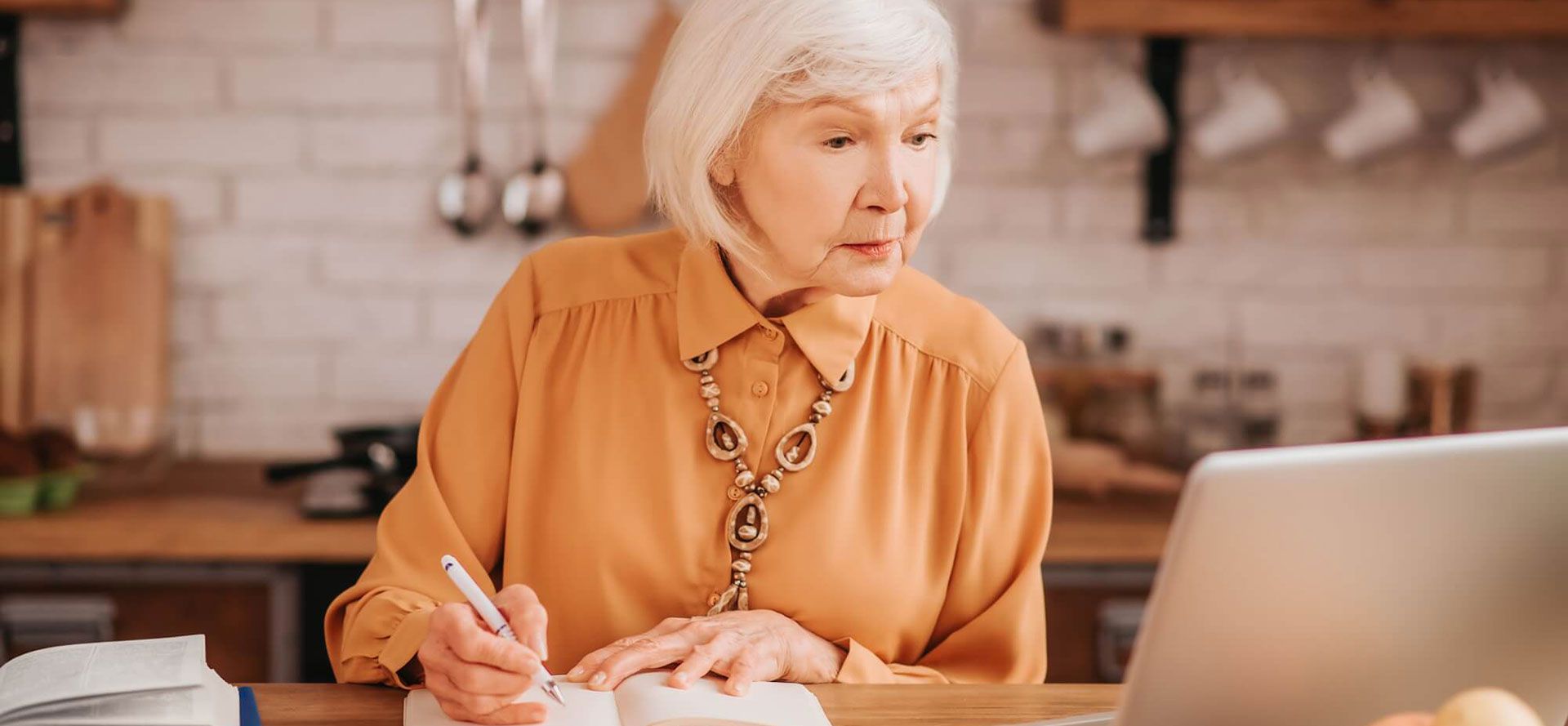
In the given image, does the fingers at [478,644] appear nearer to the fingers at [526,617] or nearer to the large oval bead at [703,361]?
the fingers at [526,617]

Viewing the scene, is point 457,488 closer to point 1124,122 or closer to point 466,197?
point 466,197

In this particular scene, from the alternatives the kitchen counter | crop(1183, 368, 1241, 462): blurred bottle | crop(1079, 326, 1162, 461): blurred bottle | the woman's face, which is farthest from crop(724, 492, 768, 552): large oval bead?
crop(1183, 368, 1241, 462): blurred bottle

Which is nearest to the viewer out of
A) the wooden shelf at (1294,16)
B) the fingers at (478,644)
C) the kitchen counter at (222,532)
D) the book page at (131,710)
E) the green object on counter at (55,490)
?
the book page at (131,710)

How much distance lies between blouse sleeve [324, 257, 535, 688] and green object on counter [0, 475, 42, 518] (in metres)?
1.15

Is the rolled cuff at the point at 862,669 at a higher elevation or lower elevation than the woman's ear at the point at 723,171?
lower

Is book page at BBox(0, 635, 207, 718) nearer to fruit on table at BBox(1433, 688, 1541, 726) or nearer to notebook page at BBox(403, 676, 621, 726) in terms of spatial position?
notebook page at BBox(403, 676, 621, 726)

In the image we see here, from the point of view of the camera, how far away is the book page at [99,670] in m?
0.91

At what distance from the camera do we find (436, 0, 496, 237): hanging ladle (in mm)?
2615

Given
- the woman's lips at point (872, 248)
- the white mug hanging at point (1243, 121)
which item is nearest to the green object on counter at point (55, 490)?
the woman's lips at point (872, 248)

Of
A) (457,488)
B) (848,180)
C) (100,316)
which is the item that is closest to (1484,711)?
(848,180)

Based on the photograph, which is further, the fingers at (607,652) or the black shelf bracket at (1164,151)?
the black shelf bracket at (1164,151)

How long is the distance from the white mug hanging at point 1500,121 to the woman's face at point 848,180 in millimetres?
1697

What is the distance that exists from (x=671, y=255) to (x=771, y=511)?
1.01ft

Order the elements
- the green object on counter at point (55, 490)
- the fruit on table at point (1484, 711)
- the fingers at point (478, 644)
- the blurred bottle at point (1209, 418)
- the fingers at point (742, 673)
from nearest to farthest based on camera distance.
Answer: the fruit on table at point (1484, 711) → the fingers at point (478, 644) → the fingers at point (742, 673) → the green object on counter at point (55, 490) → the blurred bottle at point (1209, 418)
